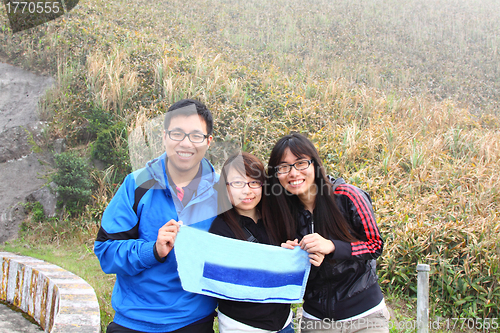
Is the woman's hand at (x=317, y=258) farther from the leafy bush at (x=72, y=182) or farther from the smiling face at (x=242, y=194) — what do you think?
the leafy bush at (x=72, y=182)

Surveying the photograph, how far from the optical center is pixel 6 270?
14.9 feet

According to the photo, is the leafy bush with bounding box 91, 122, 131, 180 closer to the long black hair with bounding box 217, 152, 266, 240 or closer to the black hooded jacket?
the long black hair with bounding box 217, 152, 266, 240

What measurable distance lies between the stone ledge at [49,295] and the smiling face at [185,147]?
1.74 meters

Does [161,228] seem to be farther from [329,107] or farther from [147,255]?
[329,107]

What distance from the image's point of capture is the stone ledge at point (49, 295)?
3045mm

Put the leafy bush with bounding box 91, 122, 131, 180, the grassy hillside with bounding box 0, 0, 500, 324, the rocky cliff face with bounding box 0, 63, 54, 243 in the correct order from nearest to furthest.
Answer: the grassy hillside with bounding box 0, 0, 500, 324
the rocky cliff face with bounding box 0, 63, 54, 243
the leafy bush with bounding box 91, 122, 131, 180

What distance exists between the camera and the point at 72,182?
6.23 m

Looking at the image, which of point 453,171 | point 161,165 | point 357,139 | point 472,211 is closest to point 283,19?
point 357,139

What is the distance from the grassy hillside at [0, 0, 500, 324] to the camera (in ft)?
14.6

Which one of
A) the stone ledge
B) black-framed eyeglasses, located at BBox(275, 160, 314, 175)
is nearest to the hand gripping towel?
black-framed eyeglasses, located at BBox(275, 160, 314, 175)

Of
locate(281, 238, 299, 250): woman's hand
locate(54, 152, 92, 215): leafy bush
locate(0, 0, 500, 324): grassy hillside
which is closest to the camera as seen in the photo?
Answer: locate(281, 238, 299, 250): woman's hand

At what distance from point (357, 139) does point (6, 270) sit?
6074 millimetres

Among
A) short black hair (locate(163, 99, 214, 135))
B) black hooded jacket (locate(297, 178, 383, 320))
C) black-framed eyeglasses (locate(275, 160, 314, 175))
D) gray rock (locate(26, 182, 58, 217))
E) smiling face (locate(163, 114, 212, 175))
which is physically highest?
short black hair (locate(163, 99, 214, 135))

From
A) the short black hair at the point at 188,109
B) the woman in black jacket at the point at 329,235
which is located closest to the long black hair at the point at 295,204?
the woman in black jacket at the point at 329,235
